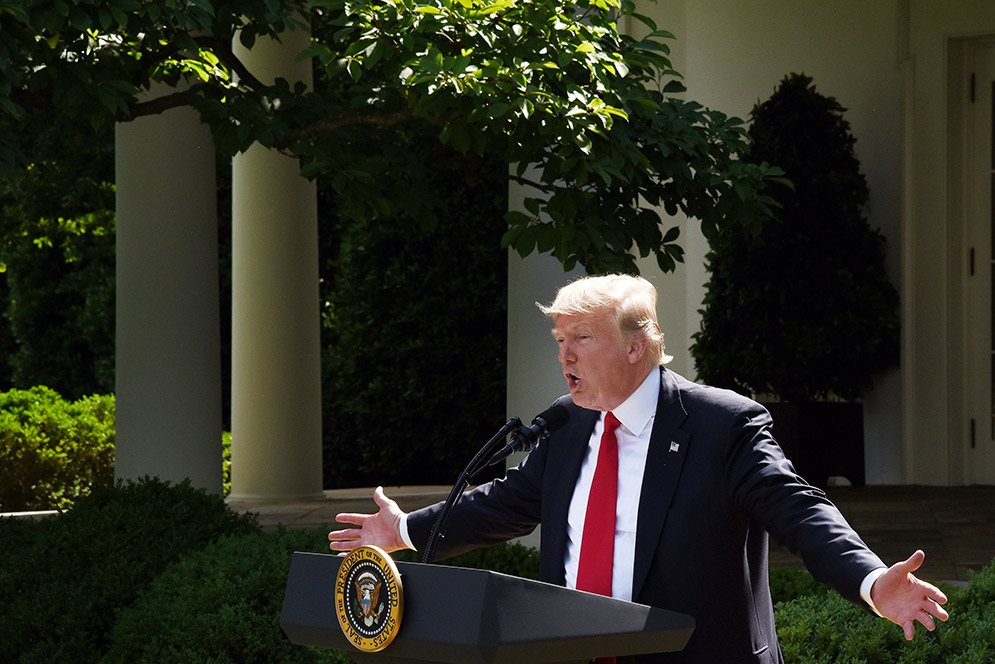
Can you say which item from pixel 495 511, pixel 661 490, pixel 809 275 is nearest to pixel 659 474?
pixel 661 490

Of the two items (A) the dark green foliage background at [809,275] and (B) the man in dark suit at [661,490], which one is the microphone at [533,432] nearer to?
(B) the man in dark suit at [661,490]

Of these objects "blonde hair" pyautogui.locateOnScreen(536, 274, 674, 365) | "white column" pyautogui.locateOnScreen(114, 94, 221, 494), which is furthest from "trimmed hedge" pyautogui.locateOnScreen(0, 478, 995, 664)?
"blonde hair" pyautogui.locateOnScreen(536, 274, 674, 365)

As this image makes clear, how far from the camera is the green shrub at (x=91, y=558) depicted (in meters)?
5.32

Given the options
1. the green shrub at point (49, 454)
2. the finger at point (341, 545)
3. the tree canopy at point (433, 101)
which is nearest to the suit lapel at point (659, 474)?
the finger at point (341, 545)

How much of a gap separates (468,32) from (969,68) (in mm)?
6497

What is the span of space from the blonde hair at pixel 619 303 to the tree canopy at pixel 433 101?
184cm

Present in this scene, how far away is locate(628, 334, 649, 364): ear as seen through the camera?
8.91 feet

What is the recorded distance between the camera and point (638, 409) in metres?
2.77

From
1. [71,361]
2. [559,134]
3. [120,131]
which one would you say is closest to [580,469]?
[559,134]

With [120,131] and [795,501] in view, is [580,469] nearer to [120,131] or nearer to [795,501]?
[795,501]

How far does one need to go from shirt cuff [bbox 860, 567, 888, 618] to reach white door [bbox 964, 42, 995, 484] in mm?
8089

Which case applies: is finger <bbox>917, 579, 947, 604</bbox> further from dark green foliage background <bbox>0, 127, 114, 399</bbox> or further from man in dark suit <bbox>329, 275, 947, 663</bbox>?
dark green foliage background <bbox>0, 127, 114, 399</bbox>

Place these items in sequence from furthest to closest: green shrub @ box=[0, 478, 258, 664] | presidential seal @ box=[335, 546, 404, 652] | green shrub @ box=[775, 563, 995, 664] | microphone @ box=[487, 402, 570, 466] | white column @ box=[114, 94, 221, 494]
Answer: white column @ box=[114, 94, 221, 494]
green shrub @ box=[0, 478, 258, 664]
green shrub @ box=[775, 563, 995, 664]
microphone @ box=[487, 402, 570, 466]
presidential seal @ box=[335, 546, 404, 652]

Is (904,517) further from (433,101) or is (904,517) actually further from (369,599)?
(369,599)
